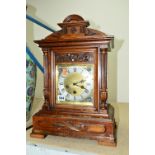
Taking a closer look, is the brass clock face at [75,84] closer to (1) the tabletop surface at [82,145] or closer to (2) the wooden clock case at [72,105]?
(2) the wooden clock case at [72,105]

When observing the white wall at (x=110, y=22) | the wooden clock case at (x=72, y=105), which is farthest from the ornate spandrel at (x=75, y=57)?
the white wall at (x=110, y=22)

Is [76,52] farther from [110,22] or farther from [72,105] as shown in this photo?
[110,22]

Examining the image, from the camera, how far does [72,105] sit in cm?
64

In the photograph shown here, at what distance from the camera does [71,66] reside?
0.65 metres

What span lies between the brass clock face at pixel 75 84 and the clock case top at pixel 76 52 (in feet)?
0.06

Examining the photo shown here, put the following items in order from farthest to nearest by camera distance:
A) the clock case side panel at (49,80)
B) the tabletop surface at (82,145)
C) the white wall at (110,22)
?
the white wall at (110,22)
the clock case side panel at (49,80)
the tabletop surface at (82,145)

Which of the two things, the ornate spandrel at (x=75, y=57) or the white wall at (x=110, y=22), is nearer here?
the ornate spandrel at (x=75, y=57)

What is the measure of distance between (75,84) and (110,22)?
0.79 m

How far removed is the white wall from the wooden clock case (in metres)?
0.69

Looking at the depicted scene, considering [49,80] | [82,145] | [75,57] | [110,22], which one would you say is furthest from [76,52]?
[110,22]

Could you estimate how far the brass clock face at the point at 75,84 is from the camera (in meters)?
0.62
